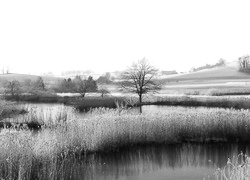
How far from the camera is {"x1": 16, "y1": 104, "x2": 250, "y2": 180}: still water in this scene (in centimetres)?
1003

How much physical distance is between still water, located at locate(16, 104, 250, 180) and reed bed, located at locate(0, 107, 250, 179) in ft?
1.36

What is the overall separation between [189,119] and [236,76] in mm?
66841

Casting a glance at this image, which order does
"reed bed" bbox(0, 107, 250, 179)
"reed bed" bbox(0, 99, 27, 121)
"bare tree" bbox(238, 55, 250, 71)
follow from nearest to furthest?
"reed bed" bbox(0, 107, 250, 179) < "reed bed" bbox(0, 99, 27, 121) < "bare tree" bbox(238, 55, 250, 71)

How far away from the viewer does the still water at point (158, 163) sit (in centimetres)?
1003

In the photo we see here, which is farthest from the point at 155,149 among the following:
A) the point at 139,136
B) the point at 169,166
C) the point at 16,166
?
the point at 16,166

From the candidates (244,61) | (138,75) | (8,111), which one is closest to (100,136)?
(8,111)

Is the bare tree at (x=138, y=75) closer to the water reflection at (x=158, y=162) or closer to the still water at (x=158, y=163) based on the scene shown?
the still water at (x=158, y=163)

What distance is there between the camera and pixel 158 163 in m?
11.6

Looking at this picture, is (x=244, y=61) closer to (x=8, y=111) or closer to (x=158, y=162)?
(x=8, y=111)

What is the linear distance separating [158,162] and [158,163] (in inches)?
5.0

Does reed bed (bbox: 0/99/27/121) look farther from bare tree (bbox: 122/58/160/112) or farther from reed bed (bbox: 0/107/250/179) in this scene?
bare tree (bbox: 122/58/160/112)

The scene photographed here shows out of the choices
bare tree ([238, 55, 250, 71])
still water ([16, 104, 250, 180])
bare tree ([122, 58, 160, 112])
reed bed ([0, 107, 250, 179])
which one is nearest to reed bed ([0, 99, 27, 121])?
reed bed ([0, 107, 250, 179])

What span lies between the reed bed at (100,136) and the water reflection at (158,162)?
1.49 feet

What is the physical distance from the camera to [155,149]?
13.4 meters
